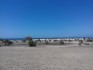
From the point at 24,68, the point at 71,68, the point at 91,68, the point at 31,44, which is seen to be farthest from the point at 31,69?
the point at 31,44

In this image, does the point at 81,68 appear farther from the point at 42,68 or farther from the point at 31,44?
the point at 31,44

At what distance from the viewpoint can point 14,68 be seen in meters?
14.8

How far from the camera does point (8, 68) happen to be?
1477cm

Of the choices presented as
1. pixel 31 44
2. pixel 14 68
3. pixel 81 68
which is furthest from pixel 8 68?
pixel 31 44

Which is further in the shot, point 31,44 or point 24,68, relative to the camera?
point 31,44

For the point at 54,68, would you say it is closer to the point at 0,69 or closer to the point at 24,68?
the point at 24,68

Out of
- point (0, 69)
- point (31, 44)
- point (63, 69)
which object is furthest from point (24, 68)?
point (31, 44)

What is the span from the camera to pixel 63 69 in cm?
1448

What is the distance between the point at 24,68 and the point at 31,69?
70cm

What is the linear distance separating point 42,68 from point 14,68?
2.06 m

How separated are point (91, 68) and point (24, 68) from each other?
491cm

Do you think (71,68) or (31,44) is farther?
(31,44)

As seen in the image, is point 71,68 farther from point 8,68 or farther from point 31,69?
point 8,68

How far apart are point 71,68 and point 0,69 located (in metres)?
5.11
